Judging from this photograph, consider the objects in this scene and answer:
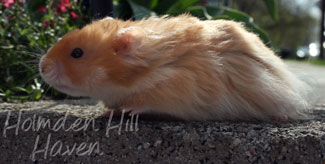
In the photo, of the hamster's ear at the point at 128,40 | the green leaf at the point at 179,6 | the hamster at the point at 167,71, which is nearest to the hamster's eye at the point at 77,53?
the hamster at the point at 167,71

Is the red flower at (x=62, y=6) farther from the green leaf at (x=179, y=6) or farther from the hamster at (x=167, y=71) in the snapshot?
the hamster at (x=167, y=71)

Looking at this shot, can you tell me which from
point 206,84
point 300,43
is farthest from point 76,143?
point 300,43

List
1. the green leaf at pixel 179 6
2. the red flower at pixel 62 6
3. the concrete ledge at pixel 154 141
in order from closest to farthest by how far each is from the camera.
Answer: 1. the concrete ledge at pixel 154 141
2. the red flower at pixel 62 6
3. the green leaf at pixel 179 6

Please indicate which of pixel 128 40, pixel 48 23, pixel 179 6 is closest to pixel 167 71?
pixel 128 40

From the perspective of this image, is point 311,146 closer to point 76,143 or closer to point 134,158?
point 134,158

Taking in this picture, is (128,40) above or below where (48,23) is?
below

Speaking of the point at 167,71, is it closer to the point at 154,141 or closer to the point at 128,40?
the point at 128,40

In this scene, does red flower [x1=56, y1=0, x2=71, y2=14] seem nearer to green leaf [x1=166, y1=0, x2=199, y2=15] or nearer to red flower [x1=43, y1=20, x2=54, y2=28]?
red flower [x1=43, y1=20, x2=54, y2=28]
